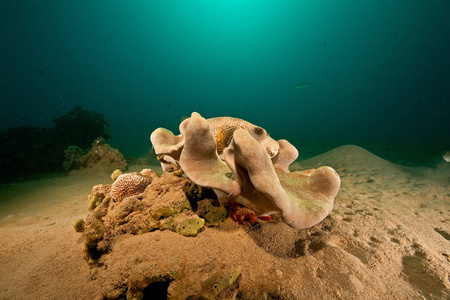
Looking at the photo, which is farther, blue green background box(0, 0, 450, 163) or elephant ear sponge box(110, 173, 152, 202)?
blue green background box(0, 0, 450, 163)

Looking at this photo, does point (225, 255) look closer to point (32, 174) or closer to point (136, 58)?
point (32, 174)

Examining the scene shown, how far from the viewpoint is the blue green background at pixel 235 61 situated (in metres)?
68.8

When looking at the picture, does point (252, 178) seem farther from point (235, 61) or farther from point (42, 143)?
point (235, 61)

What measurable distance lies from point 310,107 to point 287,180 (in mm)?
137604

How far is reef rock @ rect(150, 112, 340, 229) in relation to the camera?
4.76ft

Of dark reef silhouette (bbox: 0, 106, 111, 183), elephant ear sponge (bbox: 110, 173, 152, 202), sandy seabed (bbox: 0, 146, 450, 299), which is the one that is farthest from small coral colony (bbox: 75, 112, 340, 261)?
dark reef silhouette (bbox: 0, 106, 111, 183)

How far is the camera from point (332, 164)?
7129 mm

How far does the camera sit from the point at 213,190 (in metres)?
1.94

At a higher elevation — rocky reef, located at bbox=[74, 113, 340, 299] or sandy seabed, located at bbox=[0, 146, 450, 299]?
rocky reef, located at bbox=[74, 113, 340, 299]

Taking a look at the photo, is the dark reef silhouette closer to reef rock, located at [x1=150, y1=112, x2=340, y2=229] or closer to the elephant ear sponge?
the elephant ear sponge

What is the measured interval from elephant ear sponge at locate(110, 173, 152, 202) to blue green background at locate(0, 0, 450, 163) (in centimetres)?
5621

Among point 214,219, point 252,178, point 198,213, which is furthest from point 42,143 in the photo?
point 252,178

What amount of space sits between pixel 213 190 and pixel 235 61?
159215mm

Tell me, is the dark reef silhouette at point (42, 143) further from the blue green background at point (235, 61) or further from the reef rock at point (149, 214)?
the blue green background at point (235, 61)
